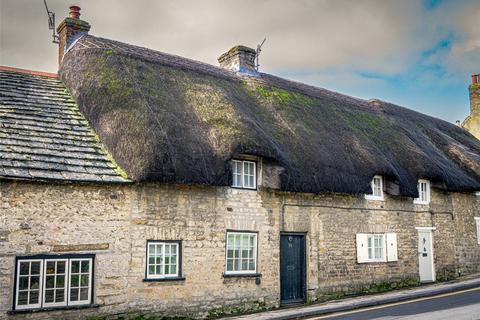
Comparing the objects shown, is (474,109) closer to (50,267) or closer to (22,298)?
(50,267)

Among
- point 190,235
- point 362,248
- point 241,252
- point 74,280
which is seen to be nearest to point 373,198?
point 362,248

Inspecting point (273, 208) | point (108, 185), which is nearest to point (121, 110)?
point (108, 185)

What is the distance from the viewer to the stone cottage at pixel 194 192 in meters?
11.1

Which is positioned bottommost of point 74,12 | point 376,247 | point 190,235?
point 376,247

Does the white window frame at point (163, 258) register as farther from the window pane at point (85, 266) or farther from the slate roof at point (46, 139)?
the slate roof at point (46, 139)

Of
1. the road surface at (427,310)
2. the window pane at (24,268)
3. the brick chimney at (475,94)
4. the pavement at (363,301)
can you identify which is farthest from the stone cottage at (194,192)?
the brick chimney at (475,94)

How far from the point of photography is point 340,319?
38.9 feet

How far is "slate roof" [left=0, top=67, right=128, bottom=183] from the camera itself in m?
10.9

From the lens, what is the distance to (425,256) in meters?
19.4

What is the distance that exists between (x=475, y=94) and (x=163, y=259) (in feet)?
84.9

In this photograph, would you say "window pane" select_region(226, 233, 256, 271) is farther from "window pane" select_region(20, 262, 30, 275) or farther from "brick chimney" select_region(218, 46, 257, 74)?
"brick chimney" select_region(218, 46, 257, 74)

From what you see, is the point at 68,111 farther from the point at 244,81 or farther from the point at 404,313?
the point at 404,313

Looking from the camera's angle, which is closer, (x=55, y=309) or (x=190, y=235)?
(x=55, y=309)

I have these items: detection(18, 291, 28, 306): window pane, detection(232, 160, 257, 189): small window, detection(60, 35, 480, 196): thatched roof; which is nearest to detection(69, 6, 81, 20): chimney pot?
detection(60, 35, 480, 196): thatched roof
